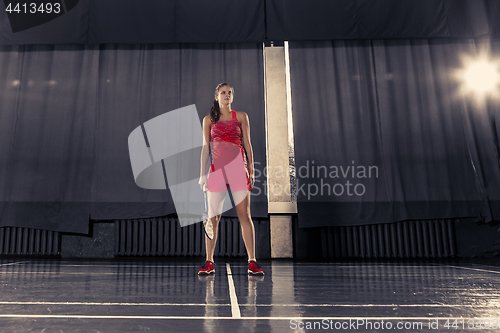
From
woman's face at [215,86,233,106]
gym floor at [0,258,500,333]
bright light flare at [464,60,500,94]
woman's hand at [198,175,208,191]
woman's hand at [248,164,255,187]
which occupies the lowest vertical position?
gym floor at [0,258,500,333]

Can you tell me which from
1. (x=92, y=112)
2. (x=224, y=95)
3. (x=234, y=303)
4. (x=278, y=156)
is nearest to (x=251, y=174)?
(x=224, y=95)

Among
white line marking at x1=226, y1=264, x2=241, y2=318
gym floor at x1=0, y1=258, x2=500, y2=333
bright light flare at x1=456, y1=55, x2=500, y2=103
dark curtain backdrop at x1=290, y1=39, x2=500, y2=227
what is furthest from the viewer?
bright light flare at x1=456, y1=55, x2=500, y2=103

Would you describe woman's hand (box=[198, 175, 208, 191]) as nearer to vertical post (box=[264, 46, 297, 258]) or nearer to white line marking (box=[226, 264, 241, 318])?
white line marking (box=[226, 264, 241, 318])

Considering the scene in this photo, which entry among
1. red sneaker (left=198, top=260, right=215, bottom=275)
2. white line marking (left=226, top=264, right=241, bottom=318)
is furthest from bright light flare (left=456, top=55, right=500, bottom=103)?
white line marking (left=226, top=264, right=241, bottom=318)

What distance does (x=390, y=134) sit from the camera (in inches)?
145

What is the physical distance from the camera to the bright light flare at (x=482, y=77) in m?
3.79

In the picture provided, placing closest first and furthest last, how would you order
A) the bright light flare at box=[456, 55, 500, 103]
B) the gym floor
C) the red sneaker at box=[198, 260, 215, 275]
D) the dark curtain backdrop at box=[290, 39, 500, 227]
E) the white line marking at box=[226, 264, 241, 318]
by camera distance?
the gym floor < the white line marking at box=[226, 264, 241, 318] < the red sneaker at box=[198, 260, 215, 275] < the dark curtain backdrop at box=[290, 39, 500, 227] < the bright light flare at box=[456, 55, 500, 103]

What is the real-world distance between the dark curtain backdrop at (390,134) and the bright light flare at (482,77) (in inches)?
4.7

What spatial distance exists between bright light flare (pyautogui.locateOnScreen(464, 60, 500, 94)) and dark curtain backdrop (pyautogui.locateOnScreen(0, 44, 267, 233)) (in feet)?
7.24

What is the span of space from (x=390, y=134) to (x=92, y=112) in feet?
10.0

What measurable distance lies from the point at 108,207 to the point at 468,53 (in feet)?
13.3

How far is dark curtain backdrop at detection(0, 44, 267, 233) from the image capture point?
11.6 feet

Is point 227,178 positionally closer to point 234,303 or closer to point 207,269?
point 207,269

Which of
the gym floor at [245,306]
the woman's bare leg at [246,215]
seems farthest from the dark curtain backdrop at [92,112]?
the gym floor at [245,306]
